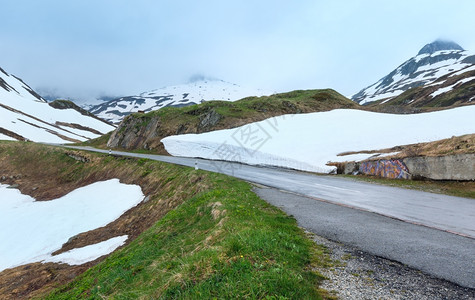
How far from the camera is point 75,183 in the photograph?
106 ft

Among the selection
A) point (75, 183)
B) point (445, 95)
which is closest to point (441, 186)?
point (75, 183)

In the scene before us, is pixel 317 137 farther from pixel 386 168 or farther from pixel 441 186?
pixel 441 186

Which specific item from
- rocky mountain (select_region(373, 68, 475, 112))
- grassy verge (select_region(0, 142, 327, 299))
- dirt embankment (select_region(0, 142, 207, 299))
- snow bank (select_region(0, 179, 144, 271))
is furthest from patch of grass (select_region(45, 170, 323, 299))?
rocky mountain (select_region(373, 68, 475, 112))

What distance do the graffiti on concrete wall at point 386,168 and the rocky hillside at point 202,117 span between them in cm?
2740

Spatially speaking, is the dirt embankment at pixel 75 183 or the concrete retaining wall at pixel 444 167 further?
the concrete retaining wall at pixel 444 167

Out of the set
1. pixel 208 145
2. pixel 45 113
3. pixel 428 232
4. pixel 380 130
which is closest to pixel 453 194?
pixel 428 232

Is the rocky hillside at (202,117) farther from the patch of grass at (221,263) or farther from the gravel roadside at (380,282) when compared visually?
the gravel roadside at (380,282)

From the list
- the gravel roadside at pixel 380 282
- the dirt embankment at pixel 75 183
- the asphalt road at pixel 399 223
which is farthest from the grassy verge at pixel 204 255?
the asphalt road at pixel 399 223

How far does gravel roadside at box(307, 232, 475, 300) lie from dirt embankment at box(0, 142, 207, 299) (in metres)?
11.2

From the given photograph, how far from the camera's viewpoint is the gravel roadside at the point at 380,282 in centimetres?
361

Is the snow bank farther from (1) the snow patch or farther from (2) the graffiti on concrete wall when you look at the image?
(2) the graffiti on concrete wall

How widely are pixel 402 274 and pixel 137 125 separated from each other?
56.0 metres

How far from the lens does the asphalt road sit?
4.86 metres

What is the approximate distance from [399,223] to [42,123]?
135m
